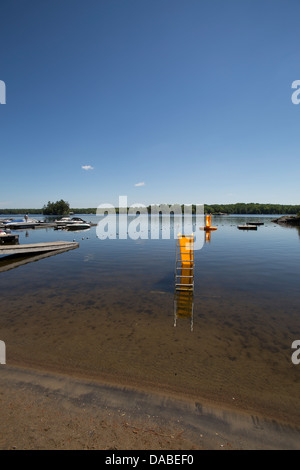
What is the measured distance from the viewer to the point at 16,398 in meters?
5.03

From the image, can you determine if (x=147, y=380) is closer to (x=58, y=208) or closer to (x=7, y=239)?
(x=7, y=239)

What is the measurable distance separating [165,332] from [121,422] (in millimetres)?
4312

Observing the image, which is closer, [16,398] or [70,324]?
[16,398]

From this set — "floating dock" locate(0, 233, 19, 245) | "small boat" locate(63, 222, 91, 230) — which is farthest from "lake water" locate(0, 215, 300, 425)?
"small boat" locate(63, 222, 91, 230)

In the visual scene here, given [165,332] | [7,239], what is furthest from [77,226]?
[165,332]

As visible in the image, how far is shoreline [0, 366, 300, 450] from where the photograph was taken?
395 cm

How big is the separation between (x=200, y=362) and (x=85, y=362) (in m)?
3.55

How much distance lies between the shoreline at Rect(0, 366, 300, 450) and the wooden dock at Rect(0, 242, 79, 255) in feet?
68.8

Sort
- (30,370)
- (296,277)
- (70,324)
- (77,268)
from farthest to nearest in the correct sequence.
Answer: (77,268), (296,277), (70,324), (30,370)

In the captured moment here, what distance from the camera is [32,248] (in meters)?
25.0

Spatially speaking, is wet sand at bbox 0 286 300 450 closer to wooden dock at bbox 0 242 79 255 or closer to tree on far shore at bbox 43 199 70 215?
wooden dock at bbox 0 242 79 255
